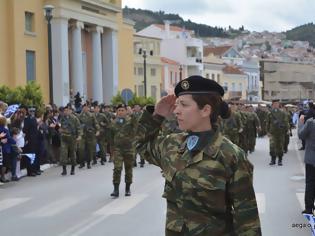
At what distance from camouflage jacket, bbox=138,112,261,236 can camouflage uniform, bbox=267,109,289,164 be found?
15.8m

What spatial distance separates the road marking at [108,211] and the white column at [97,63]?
118ft

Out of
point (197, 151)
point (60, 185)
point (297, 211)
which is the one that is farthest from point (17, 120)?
point (197, 151)

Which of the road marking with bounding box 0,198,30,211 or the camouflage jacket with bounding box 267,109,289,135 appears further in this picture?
the camouflage jacket with bounding box 267,109,289,135

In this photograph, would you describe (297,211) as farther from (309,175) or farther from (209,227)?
(209,227)

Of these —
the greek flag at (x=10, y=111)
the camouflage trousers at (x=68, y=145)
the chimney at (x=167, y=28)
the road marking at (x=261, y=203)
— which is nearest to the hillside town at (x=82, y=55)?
the greek flag at (x=10, y=111)

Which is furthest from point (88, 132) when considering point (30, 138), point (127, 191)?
point (127, 191)

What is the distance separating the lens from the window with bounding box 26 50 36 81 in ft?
132

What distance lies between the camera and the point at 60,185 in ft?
49.5

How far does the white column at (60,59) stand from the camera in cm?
4147

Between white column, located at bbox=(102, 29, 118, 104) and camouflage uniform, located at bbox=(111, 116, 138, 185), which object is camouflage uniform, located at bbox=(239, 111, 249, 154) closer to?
camouflage uniform, located at bbox=(111, 116, 138, 185)

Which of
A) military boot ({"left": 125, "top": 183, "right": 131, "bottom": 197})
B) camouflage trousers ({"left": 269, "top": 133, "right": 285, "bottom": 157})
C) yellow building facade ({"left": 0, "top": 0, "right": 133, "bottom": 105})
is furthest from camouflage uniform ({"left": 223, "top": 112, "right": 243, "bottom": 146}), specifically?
yellow building facade ({"left": 0, "top": 0, "right": 133, "bottom": 105})

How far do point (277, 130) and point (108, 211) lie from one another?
9399 mm

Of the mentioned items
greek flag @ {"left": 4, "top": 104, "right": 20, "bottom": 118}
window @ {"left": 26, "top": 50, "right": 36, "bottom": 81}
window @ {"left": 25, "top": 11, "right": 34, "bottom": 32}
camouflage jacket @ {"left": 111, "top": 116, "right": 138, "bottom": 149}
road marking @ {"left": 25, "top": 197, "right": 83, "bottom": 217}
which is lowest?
road marking @ {"left": 25, "top": 197, "right": 83, "bottom": 217}

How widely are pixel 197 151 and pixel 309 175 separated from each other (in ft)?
20.9
